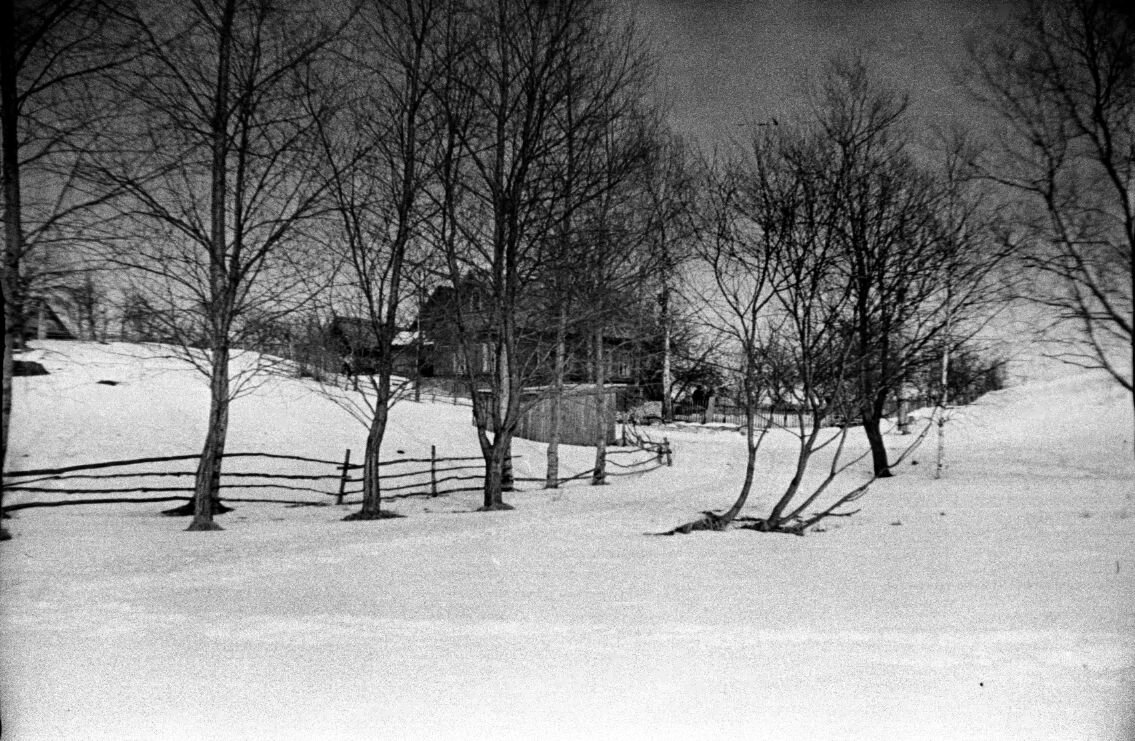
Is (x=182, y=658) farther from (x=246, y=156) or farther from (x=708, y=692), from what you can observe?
(x=246, y=156)

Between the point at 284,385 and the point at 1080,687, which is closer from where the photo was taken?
the point at 1080,687

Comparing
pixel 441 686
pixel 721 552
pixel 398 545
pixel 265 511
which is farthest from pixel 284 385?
pixel 441 686

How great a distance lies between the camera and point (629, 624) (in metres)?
2.55

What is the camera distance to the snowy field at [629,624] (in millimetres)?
1806

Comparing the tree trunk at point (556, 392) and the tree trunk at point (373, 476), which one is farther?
the tree trunk at point (556, 392)

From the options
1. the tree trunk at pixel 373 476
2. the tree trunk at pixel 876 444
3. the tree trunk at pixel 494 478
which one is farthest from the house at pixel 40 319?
the tree trunk at pixel 494 478

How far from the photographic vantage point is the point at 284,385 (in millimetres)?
16234

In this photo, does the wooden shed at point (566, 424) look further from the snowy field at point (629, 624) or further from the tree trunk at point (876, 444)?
the snowy field at point (629, 624)

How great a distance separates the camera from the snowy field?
1806 millimetres

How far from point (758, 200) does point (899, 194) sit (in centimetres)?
119

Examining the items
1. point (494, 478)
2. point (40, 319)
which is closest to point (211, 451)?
point (494, 478)

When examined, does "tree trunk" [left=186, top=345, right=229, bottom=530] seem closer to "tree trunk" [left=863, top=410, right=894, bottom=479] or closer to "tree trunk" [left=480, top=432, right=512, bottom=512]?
"tree trunk" [left=480, top=432, right=512, bottom=512]

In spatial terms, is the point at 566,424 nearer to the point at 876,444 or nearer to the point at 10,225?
the point at 876,444

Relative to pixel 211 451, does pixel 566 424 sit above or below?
below
